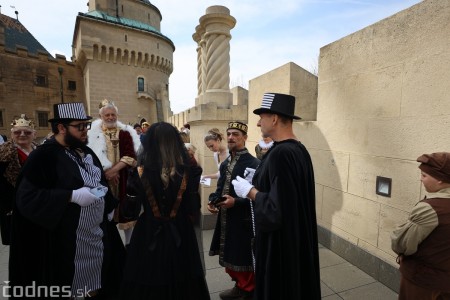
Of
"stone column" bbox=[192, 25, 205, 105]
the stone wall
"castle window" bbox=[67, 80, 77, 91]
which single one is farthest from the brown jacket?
"castle window" bbox=[67, 80, 77, 91]

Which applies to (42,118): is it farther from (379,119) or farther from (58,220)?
(379,119)

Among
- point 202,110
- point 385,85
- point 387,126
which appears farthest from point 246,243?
point 202,110

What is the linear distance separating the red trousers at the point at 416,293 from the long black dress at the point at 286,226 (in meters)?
0.67

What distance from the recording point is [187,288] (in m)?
2.11

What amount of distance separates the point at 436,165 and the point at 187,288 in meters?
2.11

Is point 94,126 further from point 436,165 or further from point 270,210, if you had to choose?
point 436,165

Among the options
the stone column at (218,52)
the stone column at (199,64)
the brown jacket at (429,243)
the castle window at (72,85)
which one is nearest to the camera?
the brown jacket at (429,243)

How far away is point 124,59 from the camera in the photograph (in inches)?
1004

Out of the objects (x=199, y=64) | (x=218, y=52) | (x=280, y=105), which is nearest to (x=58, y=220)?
(x=280, y=105)

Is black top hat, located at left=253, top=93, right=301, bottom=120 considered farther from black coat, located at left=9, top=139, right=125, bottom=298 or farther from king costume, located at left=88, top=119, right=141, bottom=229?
king costume, located at left=88, top=119, right=141, bottom=229

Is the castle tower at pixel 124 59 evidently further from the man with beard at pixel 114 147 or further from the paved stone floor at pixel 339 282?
the paved stone floor at pixel 339 282

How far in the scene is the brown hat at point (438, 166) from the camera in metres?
1.62

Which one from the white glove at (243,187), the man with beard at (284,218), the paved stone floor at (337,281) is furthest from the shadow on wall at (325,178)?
the white glove at (243,187)

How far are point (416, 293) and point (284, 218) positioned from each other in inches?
44.0
